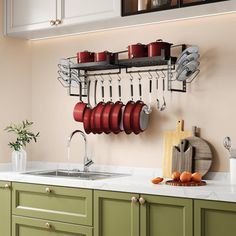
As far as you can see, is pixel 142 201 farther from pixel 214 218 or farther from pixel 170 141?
pixel 170 141

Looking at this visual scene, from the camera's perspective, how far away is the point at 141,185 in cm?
302

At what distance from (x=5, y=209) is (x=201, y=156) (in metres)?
1.41

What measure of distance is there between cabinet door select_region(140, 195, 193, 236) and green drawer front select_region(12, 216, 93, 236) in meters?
0.42

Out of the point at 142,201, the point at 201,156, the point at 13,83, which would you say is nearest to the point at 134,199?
the point at 142,201

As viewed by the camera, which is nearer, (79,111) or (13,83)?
(79,111)

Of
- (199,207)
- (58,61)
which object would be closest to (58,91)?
(58,61)

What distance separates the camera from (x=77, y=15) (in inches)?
142

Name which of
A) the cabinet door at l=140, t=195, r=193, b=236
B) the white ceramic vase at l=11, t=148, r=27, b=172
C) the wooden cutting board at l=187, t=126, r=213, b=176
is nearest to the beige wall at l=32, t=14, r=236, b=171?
the wooden cutting board at l=187, t=126, r=213, b=176

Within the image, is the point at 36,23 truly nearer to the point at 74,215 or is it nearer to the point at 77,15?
the point at 77,15

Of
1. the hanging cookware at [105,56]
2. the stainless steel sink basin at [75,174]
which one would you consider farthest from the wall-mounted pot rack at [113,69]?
the stainless steel sink basin at [75,174]

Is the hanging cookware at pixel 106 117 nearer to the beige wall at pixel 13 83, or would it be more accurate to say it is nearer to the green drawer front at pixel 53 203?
the green drawer front at pixel 53 203

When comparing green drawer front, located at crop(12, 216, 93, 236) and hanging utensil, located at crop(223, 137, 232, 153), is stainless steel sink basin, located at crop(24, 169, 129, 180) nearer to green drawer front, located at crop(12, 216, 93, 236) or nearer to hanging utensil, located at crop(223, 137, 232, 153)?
green drawer front, located at crop(12, 216, 93, 236)

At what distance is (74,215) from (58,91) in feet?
3.92

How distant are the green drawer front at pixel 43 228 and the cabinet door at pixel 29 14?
139 centimetres
